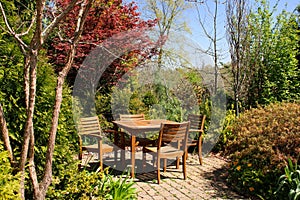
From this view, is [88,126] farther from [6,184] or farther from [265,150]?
[6,184]

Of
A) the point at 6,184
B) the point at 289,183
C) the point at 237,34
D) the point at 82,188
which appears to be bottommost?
the point at 289,183

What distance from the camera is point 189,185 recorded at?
4.52 metres

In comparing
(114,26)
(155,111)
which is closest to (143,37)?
(114,26)

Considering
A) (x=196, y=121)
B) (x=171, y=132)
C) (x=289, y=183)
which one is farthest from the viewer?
(x=196, y=121)

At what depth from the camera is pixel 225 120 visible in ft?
23.5

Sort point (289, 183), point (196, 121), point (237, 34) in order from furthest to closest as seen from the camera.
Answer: point (237, 34) → point (196, 121) → point (289, 183)

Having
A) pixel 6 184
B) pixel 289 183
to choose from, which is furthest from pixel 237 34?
pixel 6 184

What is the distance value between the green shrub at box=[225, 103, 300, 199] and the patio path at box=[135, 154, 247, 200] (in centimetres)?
26

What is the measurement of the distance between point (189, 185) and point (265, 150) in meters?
1.23

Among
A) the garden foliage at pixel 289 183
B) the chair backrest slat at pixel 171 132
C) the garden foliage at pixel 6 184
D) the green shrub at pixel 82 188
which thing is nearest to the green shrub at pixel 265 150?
the garden foliage at pixel 289 183

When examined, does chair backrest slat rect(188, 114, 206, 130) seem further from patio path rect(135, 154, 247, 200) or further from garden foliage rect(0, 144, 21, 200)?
garden foliage rect(0, 144, 21, 200)

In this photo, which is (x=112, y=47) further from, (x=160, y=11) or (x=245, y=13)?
(x=160, y=11)

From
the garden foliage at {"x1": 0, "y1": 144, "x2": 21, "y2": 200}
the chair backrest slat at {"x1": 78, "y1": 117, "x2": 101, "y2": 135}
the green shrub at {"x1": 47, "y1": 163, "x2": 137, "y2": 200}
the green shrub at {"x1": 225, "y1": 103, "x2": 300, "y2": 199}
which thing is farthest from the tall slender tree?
the garden foliage at {"x1": 0, "y1": 144, "x2": 21, "y2": 200}

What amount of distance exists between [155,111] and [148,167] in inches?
104
